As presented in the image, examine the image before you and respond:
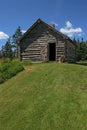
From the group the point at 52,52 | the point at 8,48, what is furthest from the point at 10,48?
the point at 52,52

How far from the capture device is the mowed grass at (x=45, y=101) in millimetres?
13641

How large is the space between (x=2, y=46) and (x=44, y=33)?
6330 centimetres

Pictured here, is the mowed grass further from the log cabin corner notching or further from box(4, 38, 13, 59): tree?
box(4, 38, 13, 59): tree

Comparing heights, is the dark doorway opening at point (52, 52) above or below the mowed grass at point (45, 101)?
above

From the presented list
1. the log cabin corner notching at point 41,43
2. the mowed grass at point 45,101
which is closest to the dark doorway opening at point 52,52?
the log cabin corner notching at point 41,43

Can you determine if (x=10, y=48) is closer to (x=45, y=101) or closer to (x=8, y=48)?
(x=8, y=48)

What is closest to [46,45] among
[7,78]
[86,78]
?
[7,78]

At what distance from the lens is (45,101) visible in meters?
16.0

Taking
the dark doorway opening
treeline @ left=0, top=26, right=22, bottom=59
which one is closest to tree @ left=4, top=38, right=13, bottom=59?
treeline @ left=0, top=26, right=22, bottom=59

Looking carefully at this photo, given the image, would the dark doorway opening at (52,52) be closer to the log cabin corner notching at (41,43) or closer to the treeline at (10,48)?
the log cabin corner notching at (41,43)

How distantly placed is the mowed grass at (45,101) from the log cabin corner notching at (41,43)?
912 centimetres

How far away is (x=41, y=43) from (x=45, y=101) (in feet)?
55.5

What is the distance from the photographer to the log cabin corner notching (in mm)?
31672

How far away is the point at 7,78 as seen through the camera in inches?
907
